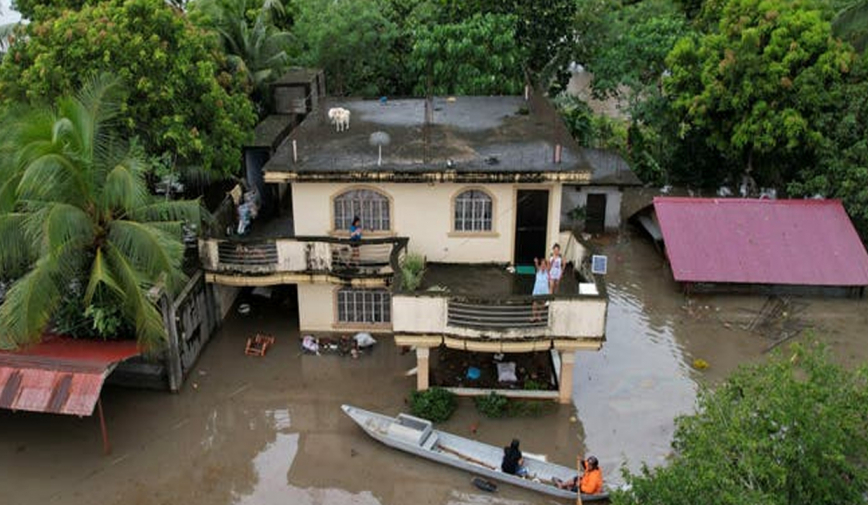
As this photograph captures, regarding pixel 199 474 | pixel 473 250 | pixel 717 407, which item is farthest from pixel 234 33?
pixel 717 407

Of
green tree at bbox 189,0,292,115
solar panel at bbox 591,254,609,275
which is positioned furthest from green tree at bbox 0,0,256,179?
solar panel at bbox 591,254,609,275

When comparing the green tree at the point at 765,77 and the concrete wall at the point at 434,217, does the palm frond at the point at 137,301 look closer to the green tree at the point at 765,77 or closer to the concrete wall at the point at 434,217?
the concrete wall at the point at 434,217

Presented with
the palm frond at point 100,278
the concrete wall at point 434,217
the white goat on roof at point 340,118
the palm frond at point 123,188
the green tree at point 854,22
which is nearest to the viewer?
the palm frond at point 100,278

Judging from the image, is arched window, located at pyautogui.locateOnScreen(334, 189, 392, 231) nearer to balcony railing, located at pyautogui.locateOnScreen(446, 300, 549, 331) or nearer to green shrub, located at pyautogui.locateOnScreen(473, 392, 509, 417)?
balcony railing, located at pyautogui.locateOnScreen(446, 300, 549, 331)

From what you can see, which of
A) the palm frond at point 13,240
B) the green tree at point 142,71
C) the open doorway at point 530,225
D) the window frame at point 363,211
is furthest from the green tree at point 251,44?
the open doorway at point 530,225

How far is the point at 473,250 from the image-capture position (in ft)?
67.5

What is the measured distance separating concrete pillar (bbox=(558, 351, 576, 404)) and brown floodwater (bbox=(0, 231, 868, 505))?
36 centimetres

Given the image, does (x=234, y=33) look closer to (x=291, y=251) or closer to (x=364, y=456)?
(x=291, y=251)

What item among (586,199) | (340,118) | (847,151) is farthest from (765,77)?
(340,118)

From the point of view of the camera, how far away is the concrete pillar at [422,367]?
18944 mm

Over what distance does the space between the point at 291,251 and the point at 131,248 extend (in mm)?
4271

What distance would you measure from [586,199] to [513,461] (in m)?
15.1

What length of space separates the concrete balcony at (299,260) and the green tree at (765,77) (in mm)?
15182

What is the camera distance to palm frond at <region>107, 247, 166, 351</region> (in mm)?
16984
